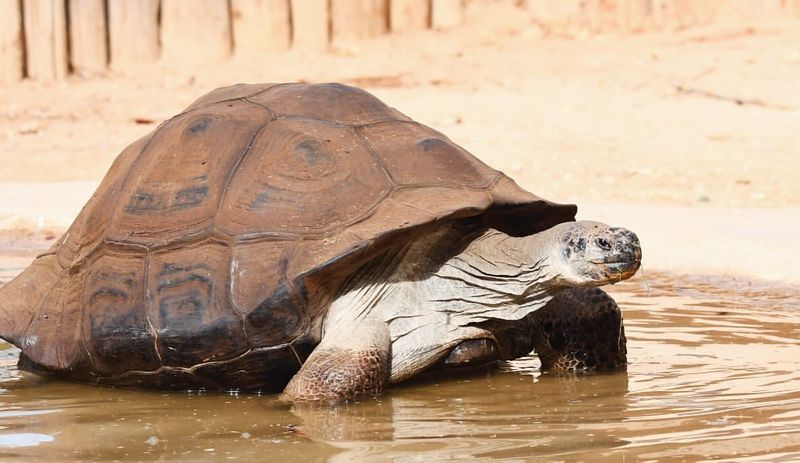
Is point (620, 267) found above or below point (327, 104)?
→ below

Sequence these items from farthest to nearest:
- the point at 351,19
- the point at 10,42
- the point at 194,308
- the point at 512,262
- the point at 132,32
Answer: the point at 351,19, the point at 132,32, the point at 10,42, the point at 512,262, the point at 194,308

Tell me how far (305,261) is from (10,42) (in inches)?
444

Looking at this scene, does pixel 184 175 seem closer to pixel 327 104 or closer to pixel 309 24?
pixel 327 104

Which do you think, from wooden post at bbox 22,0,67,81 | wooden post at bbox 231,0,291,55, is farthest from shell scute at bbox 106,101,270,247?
wooden post at bbox 231,0,291,55

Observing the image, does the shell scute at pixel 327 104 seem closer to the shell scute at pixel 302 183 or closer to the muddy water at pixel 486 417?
the shell scute at pixel 302 183

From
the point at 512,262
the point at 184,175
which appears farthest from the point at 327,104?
the point at 512,262

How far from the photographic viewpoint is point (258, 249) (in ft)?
14.2

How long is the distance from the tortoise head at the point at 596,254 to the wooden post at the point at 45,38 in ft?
37.1

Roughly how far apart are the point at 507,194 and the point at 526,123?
7.91 m

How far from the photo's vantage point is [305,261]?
13.8ft

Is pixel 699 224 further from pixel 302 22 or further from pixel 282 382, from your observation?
pixel 302 22

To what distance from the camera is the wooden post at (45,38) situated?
14438 mm

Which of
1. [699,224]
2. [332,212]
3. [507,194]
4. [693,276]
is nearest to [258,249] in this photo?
[332,212]

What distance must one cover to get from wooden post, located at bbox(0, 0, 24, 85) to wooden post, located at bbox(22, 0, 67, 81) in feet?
0.36
